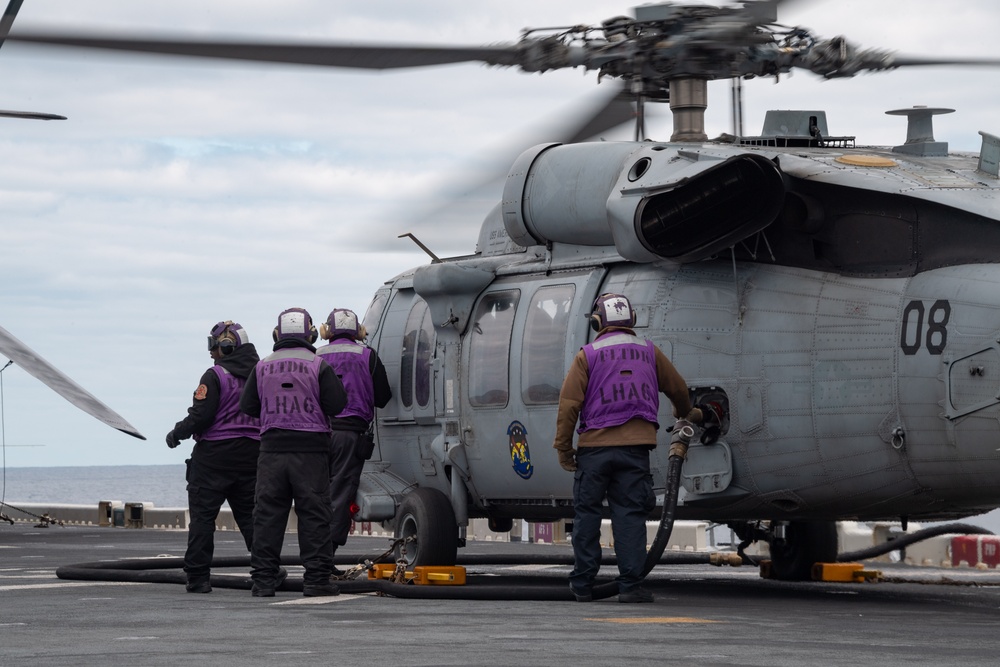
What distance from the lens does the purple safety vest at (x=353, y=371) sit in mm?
14047

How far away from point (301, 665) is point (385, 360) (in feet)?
25.8

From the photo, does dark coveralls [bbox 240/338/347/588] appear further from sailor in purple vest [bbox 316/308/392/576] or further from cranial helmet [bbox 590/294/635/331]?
cranial helmet [bbox 590/294/635/331]

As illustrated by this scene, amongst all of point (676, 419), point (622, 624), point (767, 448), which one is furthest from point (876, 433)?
point (622, 624)

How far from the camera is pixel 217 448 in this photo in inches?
503

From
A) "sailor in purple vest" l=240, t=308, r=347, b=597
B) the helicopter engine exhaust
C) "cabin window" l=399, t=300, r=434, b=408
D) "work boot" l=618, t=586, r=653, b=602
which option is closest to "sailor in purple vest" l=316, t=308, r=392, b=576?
"cabin window" l=399, t=300, r=434, b=408

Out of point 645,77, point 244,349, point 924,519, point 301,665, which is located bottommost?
point 301,665

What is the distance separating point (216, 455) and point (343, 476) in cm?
164

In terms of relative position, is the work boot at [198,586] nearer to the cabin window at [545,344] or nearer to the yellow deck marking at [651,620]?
the cabin window at [545,344]

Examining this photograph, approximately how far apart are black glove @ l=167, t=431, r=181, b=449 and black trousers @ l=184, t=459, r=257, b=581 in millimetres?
239

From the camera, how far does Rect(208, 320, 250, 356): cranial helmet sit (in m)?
13.0

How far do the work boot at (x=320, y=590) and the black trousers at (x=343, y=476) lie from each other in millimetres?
1793

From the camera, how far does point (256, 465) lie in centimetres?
1295

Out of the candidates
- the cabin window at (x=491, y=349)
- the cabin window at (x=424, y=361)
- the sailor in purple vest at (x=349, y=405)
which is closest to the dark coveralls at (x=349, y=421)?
the sailor in purple vest at (x=349, y=405)

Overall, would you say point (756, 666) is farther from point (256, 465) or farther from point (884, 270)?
point (256, 465)
